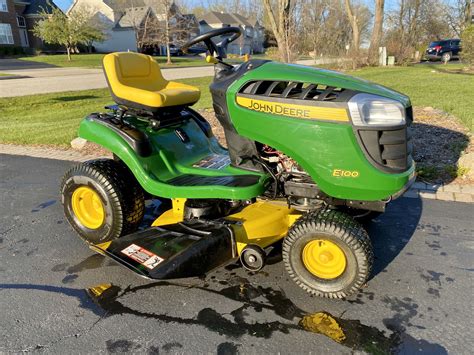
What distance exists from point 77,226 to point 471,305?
2737 mm

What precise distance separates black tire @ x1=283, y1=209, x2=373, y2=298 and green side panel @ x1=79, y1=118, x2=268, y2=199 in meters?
0.37

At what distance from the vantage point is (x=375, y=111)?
2.31 meters

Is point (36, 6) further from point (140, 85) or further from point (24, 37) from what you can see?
point (140, 85)

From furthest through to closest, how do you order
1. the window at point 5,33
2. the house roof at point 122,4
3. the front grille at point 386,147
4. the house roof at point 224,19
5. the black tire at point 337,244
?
the house roof at point 224,19, the house roof at point 122,4, the window at point 5,33, the black tire at point 337,244, the front grille at point 386,147

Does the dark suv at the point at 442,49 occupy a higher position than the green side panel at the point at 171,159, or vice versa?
the green side panel at the point at 171,159

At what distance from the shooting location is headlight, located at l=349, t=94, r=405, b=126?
7.50 ft

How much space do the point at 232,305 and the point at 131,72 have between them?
205cm

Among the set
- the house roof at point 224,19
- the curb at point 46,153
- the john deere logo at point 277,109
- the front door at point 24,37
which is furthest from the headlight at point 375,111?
the house roof at point 224,19

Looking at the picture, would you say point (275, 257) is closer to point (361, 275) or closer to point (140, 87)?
point (361, 275)

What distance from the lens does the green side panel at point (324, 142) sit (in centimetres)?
233

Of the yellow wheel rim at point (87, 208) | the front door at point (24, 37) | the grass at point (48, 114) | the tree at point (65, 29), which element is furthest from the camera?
the front door at point (24, 37)

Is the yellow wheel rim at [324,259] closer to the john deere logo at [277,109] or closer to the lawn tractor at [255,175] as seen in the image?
the lawn tractor at [255,175]

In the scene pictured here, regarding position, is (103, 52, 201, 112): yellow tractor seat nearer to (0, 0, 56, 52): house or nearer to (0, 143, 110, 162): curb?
(0, 143, 110, 162): curb

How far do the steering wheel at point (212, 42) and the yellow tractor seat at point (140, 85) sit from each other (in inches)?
17.3
